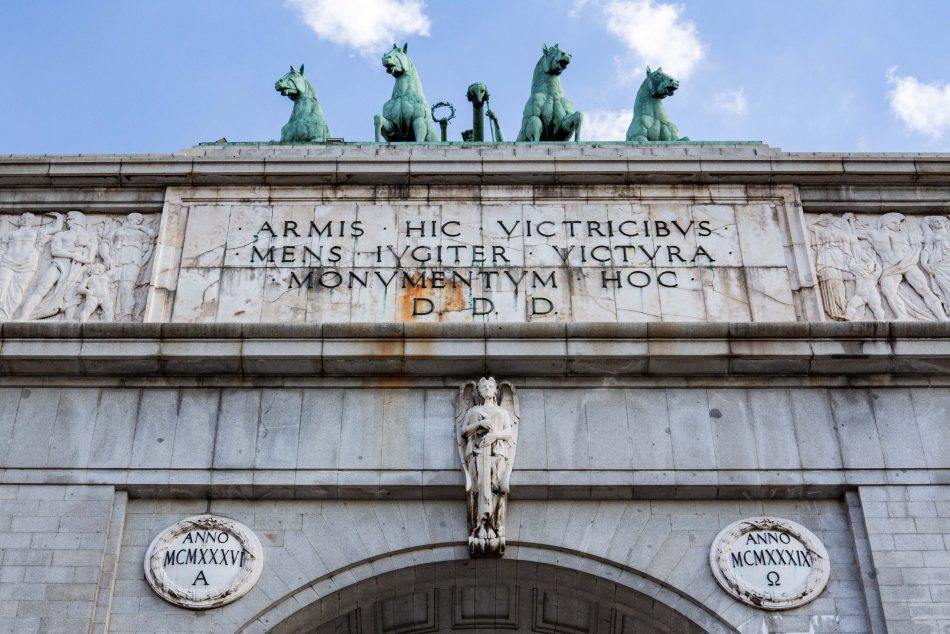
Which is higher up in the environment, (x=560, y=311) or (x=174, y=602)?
(x=560, y=311)

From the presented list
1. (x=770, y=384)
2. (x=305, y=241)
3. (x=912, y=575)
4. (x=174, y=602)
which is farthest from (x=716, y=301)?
(x=174, y=602)

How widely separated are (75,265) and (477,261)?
528cm

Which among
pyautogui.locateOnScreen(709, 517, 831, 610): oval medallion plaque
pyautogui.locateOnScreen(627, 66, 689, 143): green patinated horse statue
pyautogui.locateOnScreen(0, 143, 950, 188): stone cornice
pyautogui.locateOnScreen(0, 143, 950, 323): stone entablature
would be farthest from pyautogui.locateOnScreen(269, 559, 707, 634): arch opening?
pyautogui.locateOnScreen(627, 66, 689, 143): green patinated horse statue

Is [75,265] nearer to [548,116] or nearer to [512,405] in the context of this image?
[512,405]

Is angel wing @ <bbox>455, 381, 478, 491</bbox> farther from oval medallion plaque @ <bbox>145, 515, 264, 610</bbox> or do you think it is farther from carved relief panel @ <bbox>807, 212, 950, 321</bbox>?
carved relief panel @ <bbox>807, 212, 950, 321</bbox>

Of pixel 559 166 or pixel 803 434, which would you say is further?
pixel 559 166

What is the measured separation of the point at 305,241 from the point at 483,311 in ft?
8.66

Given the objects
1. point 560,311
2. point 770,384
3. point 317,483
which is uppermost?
point 560,311

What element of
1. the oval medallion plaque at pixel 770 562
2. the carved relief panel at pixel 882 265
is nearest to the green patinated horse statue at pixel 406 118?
the carved relief panel at pixel 882 265

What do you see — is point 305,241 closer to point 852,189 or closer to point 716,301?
point 716,301

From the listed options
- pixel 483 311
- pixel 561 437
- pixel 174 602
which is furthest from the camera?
pixel 483 311

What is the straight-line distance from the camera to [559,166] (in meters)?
18.1

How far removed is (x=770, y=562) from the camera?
593 inches

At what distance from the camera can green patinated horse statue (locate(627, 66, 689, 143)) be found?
20016mm
